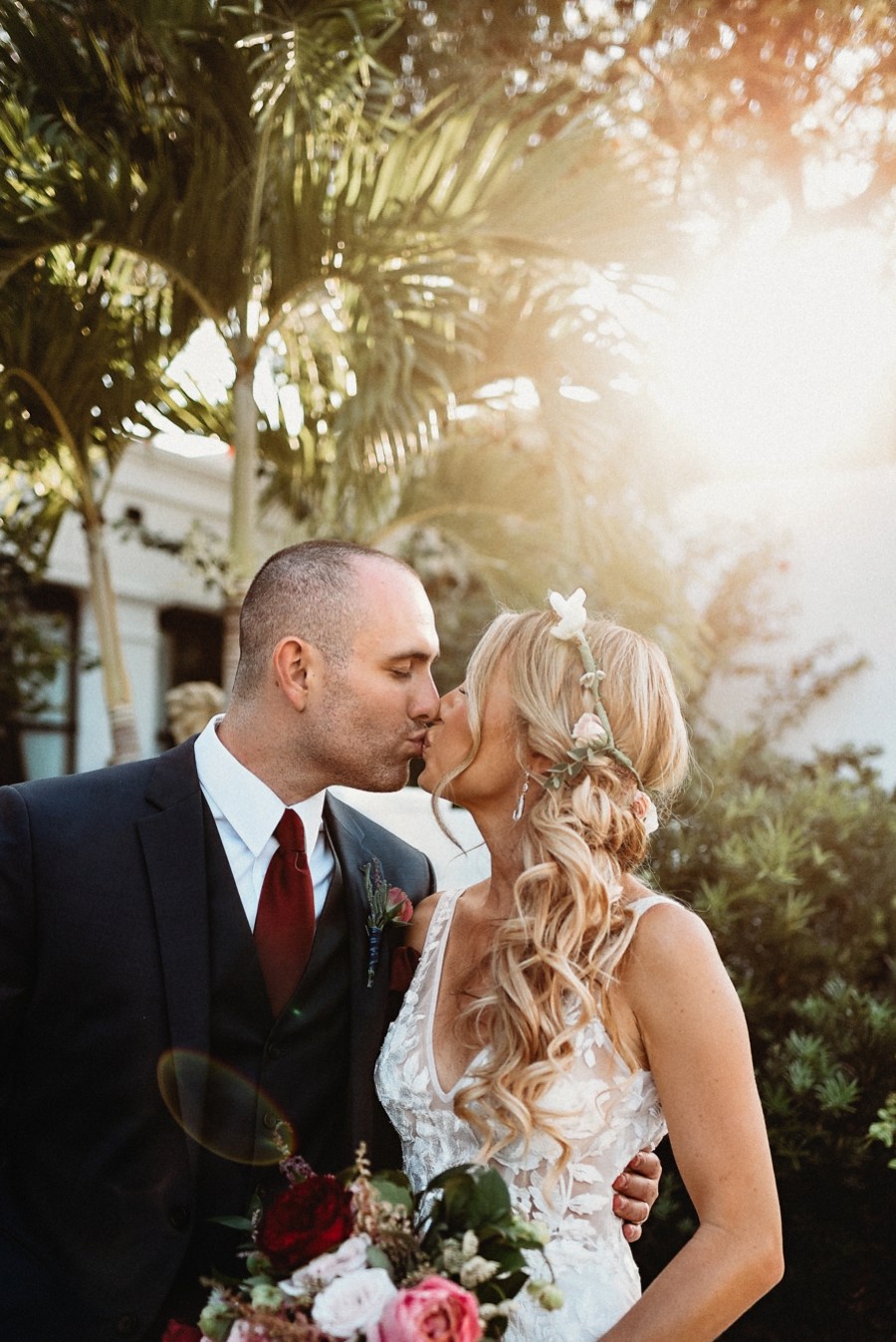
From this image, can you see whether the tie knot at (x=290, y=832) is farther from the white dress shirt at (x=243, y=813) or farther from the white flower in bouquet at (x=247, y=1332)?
the white flower in bouquet at (x=247, y=1332)

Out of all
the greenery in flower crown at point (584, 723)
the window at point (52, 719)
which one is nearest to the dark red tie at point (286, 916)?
the greenery in flower crown at point (584, 723)

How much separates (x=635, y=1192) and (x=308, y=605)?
141cm

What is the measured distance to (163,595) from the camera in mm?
10984

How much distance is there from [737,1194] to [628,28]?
27.0 ft

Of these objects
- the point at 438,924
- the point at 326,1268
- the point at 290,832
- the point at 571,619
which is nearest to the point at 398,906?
the point at 438,924

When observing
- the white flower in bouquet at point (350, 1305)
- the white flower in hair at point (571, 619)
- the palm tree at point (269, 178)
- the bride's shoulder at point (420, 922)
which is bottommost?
→ the white flower in bouquet at point (350, 1305)

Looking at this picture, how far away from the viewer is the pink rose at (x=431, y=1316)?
1.36m

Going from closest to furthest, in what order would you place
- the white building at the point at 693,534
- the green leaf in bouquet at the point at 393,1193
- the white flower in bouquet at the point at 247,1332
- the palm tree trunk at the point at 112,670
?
the white flower in bouquet at the point at 247,1332
the green leaf in bouquet at the point at 393,1193
the palm tree trunk at the point at 112,670
the white building at the point at 693,534

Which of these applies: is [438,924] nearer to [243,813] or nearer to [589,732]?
[243,813]

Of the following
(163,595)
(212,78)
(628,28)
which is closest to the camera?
(212,78)

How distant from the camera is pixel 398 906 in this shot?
8.34 ft

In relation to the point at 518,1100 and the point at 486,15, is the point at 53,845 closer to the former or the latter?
the point at 518,1100

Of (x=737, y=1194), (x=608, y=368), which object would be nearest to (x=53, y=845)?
(x=737, y=1194)

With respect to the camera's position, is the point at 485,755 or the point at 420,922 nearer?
the point at 485,755
